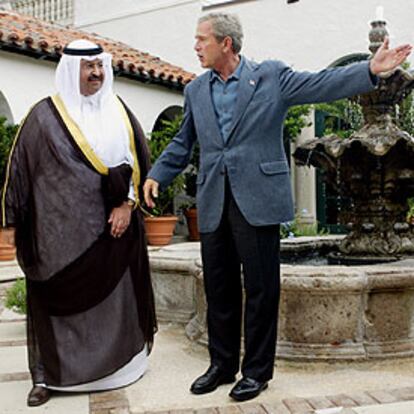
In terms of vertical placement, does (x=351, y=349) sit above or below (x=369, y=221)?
below

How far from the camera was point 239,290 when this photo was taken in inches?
129

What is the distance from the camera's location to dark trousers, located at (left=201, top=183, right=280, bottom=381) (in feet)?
10.1

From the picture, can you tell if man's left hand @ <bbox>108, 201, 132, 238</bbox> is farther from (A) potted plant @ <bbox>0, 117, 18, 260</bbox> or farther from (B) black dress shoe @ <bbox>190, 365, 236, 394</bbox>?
(A) potted plant @ <bbox>0, 117, 18, 260</bbox>

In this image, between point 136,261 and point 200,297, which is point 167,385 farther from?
point 200,297

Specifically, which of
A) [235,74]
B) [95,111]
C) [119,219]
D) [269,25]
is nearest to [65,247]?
[119,219]

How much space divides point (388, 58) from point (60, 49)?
8.28 meters

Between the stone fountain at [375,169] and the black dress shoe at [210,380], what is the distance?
1672 millimetres

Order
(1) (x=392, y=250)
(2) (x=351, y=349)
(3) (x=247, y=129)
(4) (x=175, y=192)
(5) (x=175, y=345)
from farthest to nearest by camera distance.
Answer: (4) (x=175, y=192) → (1) (x=392, y=250) → (5) (x=175, y=345) → (2) (x=351, y=349) → (3) (x=247, y=129)

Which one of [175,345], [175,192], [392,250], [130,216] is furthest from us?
[175,192]

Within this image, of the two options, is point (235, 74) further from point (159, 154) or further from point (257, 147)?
point (159, 154)

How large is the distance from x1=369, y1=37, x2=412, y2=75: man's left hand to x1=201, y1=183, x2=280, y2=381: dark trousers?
852mm

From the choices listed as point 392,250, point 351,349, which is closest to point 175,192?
point 392,250

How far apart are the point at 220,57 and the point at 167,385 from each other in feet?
5.33

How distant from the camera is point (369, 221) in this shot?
4660mm
